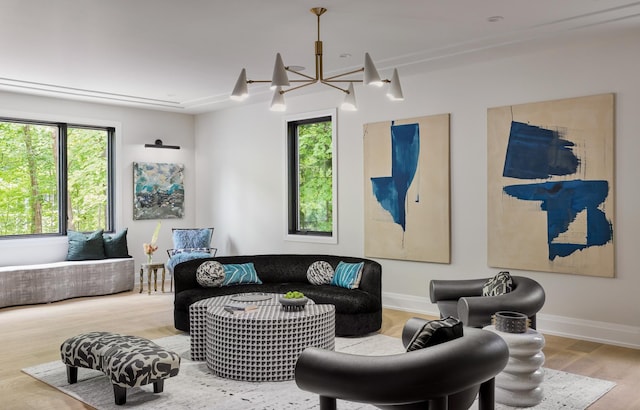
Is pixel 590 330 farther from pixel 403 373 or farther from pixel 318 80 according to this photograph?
pixel 403 373

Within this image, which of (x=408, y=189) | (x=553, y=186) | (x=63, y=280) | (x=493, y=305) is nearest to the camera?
(x=493, y=305)

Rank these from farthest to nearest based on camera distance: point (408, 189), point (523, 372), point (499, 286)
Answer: point (408, 189), point (499, 286), point (523, 372)

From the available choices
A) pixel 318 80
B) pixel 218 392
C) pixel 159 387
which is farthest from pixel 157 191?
pixel 218 392

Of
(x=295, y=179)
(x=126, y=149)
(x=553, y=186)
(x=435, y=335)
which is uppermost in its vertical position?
(x=126, y=149)

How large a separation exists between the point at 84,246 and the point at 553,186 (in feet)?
20.0

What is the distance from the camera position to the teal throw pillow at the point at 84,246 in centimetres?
757

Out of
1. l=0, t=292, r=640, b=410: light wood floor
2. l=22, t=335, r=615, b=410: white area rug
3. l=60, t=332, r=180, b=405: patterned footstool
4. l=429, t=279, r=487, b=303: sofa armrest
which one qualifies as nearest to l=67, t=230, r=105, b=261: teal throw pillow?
l=0, t=292, r=640, b=410: light wood floor

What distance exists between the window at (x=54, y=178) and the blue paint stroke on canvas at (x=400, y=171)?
441 centimetres

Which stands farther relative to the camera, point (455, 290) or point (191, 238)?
point (191, 238)

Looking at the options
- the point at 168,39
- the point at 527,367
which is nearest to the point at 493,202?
the point at 527,367

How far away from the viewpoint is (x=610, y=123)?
4840mm

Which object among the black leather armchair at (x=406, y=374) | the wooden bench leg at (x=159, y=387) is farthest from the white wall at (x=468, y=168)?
the wooden bench leg at (x=159, y=387)

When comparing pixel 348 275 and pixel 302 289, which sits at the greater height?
pixel 348 275

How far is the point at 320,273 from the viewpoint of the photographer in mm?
5824
